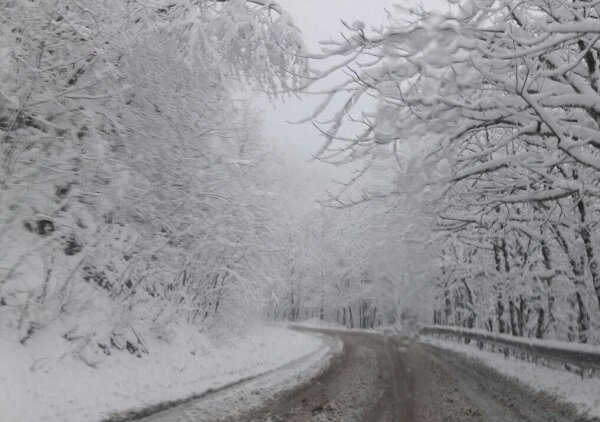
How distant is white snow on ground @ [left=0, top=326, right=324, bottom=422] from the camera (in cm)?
698

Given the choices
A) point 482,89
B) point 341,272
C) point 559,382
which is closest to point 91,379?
point 482,89

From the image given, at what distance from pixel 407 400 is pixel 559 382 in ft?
13.5

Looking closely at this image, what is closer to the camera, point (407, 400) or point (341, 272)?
point (407, 400)

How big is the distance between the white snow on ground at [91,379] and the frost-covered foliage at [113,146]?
0.45m

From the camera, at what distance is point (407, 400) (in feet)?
30.1

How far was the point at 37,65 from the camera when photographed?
768 centimetres

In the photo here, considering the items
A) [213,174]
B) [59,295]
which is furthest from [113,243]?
[213,174]

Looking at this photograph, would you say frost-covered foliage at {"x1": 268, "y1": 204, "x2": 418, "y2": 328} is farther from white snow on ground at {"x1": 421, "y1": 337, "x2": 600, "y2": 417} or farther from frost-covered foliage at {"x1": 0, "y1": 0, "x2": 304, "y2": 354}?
frost-covered foliage at {"x1": 0, "y1": 0, "x2": 304, "y2": 354}

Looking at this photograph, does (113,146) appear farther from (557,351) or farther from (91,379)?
(557,351)

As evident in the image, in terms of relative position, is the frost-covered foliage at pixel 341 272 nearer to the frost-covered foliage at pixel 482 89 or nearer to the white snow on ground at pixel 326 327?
the white snow on ground at pixel 326 327

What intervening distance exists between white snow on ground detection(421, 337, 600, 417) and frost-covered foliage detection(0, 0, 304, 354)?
24.6 feet

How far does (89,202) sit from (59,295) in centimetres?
197

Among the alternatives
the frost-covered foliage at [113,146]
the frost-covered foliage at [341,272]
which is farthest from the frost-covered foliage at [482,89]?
the frost-covered foliage at [341,272]

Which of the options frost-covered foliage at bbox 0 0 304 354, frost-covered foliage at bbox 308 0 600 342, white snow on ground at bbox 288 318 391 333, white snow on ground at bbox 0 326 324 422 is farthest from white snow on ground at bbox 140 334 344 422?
white snow on ground at bbox 288 318 391 333
